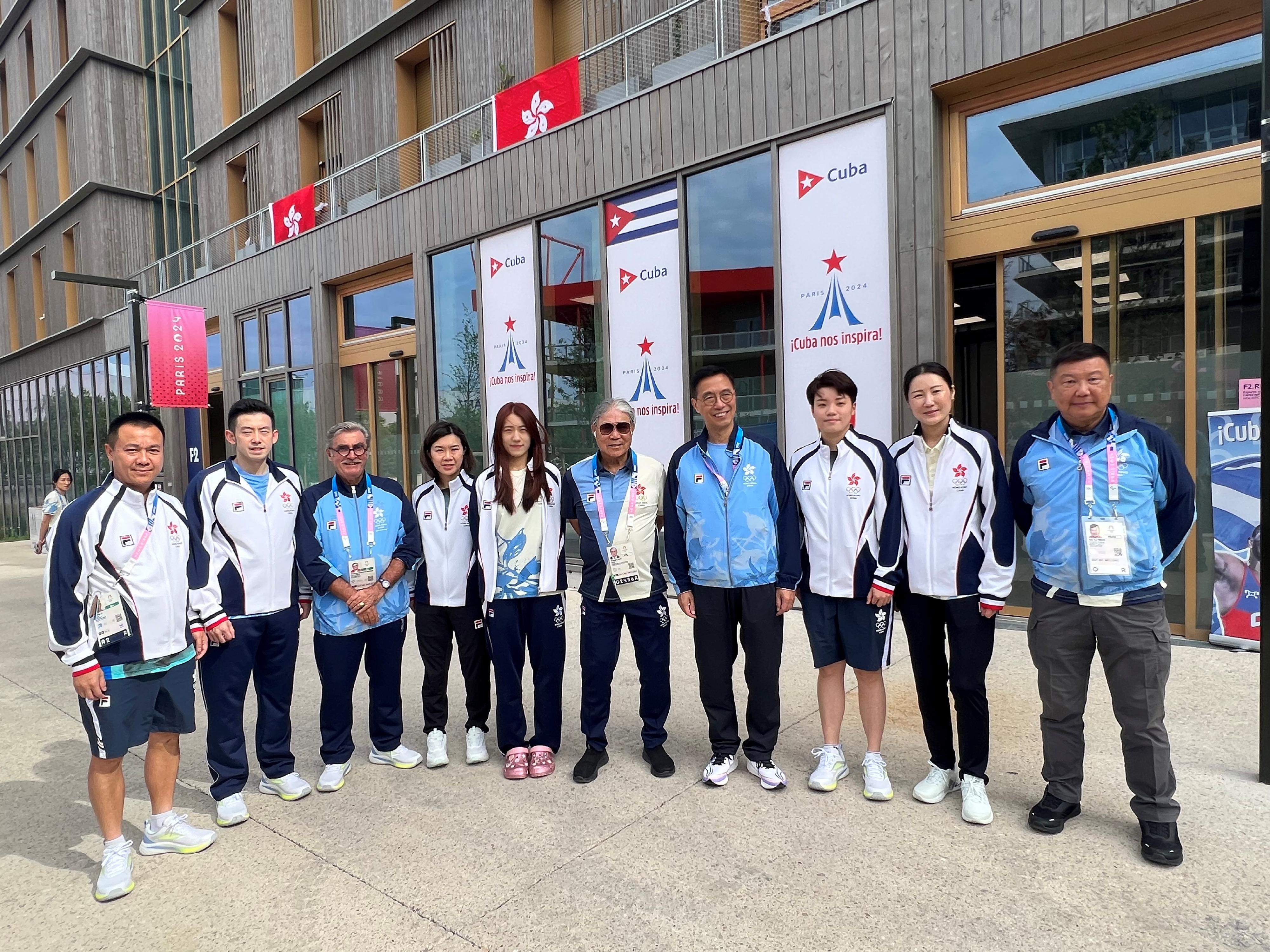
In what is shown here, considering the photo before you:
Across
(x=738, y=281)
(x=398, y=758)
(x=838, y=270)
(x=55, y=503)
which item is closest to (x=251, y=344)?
(x=55, y=503)

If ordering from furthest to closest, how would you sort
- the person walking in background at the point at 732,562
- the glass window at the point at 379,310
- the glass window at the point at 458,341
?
the glass window at the point at 379,310, the glass window at the point at 458,341, the person walking in background at the point at 732,562

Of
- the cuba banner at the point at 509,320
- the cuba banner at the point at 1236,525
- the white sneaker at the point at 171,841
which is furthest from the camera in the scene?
the cuba banner at the point at 509,320

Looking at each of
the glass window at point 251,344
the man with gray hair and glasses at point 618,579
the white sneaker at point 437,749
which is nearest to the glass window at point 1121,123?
the man with gray hair and glasses at point 618,579

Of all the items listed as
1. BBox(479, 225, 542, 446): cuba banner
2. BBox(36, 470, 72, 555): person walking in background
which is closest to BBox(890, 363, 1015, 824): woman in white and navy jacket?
BBox(479, 225, 542, 446): cuba banner

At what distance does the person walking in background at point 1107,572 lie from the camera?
2834mm

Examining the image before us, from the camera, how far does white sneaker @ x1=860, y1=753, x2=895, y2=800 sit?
3.31m

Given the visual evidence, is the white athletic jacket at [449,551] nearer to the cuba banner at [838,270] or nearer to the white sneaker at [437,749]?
the white sneaker at [437,749]

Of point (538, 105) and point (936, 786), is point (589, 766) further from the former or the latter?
point (538, 105)

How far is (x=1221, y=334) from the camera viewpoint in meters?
5.23

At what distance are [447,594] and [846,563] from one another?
195cm

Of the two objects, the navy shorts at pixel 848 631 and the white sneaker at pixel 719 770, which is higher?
the navy shorts at pixel 848 631

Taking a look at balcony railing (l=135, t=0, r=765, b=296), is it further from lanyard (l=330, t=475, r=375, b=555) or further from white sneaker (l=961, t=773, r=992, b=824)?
white sneaker (l=961, t=773, r=992, b=824)

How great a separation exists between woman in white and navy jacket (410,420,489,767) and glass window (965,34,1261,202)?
192 inches

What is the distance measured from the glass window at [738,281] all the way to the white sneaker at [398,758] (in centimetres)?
438
